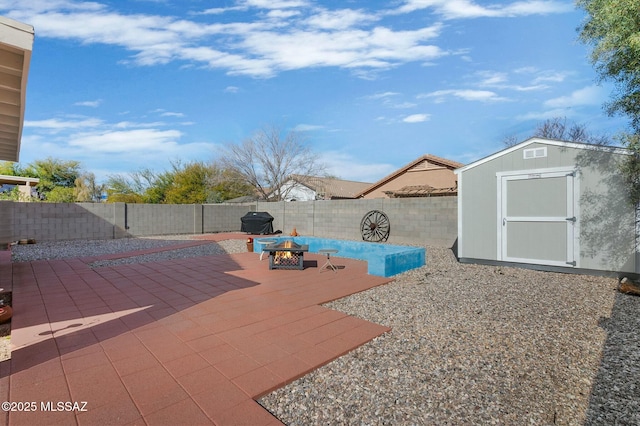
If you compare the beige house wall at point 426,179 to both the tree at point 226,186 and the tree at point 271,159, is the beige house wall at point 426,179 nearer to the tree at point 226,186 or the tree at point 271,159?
the tree at point 271,159

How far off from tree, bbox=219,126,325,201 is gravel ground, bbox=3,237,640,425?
19445 millimetres

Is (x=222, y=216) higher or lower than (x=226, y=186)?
lower

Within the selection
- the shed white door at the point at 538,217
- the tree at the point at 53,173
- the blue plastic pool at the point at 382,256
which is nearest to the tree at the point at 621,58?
the shed white door at the point at 538,217

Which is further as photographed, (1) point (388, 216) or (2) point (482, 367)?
(1) point (388, 216)

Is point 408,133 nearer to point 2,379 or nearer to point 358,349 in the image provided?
point 358,349

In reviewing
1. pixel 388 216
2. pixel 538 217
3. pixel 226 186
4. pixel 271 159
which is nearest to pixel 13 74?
pixel 538 217

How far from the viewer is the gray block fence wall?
398 inches

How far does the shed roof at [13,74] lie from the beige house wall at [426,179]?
60.9ft

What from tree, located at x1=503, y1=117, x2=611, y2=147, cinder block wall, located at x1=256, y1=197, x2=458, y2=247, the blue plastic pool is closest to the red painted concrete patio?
the blue plastic pool

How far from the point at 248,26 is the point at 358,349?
9086mm

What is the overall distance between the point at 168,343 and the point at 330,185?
26.8 meters

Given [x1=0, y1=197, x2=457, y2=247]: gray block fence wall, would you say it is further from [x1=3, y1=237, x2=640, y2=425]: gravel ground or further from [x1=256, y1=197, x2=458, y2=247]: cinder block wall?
[x1=3, y1=237, x2=640, y2=425]: gravel ground

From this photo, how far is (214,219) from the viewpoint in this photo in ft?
54.2

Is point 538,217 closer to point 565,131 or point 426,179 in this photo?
point 426,179
